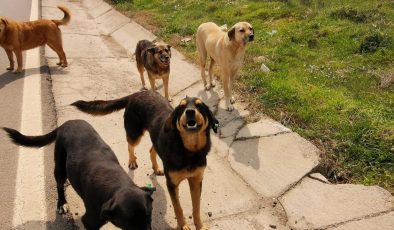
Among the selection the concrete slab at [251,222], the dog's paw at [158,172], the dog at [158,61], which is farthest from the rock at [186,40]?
the concrete slab at [251,222]

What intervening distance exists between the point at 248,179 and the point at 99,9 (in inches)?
463

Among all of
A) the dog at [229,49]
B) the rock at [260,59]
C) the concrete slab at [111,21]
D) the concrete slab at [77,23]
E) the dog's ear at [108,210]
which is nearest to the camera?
the dog's ear at [108,210]

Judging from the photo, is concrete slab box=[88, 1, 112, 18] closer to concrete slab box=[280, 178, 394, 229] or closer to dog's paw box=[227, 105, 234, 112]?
dog's paw box=[227, 105, 234, 112]

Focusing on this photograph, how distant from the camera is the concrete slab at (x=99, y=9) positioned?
46.7 feet

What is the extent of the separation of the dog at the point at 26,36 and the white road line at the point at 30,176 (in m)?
Answer: 1.56

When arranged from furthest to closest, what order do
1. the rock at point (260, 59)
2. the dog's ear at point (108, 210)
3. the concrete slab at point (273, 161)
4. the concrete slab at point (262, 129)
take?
the rock at point (260, 59) → the concrete slab at point (262, 129) → the concrete slab at point (273, 161) → the dog's ear at point (108, 210)

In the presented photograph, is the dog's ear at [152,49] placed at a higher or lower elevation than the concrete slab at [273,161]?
higher

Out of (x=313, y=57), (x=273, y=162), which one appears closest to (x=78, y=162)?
(x=273, y=162)

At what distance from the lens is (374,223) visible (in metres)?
4.05

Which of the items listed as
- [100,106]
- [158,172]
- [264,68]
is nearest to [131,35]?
[264,68]

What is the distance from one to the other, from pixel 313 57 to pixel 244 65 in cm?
144

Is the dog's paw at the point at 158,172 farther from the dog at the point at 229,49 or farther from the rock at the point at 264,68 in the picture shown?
the rock at the point at 264,68

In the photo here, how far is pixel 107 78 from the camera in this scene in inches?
324

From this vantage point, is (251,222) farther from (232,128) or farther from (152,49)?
(152,49)
